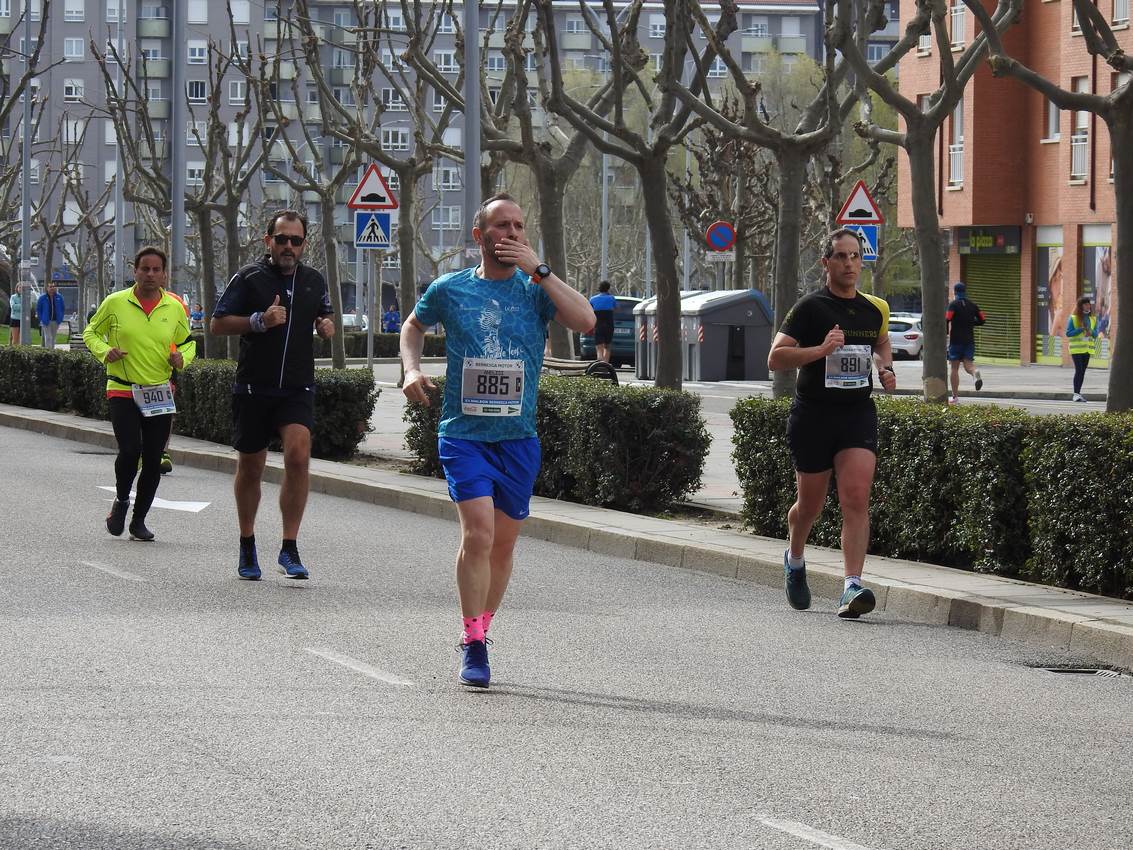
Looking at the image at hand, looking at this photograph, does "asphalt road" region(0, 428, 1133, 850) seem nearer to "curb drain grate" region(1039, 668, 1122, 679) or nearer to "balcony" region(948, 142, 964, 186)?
"curb drain grate" region(1039, 668, 1122, 679)

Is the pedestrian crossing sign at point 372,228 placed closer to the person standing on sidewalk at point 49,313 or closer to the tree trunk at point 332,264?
the tree trunk at point 332,264

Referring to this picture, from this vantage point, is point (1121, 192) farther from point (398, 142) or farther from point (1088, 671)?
point (398, 142)

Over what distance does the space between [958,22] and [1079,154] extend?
212 inches

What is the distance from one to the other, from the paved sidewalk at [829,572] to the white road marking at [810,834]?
→ 11.8 ft

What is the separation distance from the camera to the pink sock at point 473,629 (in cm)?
790

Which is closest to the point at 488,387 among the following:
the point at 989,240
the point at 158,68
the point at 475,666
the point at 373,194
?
the point at 475,666

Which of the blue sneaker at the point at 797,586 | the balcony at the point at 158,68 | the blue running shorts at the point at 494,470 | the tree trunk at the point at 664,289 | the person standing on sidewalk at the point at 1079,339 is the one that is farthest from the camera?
the balcony at the point at 158,68

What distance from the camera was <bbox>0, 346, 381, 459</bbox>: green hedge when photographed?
63.8 ft

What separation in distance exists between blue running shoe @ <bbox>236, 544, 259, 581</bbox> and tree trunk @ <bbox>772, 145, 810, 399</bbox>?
7.72 metres

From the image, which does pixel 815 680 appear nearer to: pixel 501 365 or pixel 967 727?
pixel 967 727

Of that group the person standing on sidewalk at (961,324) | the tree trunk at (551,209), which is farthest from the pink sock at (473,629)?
the person standing on sidewalk at (961,324)

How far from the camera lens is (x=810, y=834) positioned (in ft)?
18.2

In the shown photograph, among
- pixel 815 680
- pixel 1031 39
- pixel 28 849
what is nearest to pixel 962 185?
pixel 1031 39

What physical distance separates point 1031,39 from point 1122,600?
43700mm
